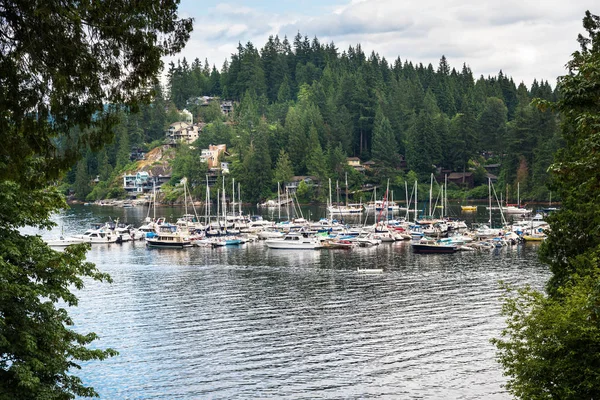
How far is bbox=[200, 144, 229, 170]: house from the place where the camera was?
156 metres

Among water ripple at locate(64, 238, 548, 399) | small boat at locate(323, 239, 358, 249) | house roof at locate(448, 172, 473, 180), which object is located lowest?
water ripple at locate(64, 238, 548, 399)

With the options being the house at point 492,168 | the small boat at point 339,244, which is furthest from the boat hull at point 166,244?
the house at point 492,168

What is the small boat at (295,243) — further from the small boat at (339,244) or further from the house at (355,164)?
the house at (355,164)

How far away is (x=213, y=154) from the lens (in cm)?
15850

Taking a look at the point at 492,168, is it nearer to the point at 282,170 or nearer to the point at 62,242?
the point at 282,170

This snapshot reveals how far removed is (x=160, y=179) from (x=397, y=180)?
51107 millimetres

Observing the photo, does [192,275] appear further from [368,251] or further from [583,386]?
[583,386]

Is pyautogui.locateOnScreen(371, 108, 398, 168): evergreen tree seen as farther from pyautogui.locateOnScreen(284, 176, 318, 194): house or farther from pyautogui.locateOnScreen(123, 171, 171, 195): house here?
pyautogui.locateOnScreen(123, 171, 171, 195): house

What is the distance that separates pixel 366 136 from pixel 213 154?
32.6m

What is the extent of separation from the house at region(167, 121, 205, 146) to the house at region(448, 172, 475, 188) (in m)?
63.0

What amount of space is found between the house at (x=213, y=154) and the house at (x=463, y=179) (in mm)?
48104

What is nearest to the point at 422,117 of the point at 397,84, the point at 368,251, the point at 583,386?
the point at 397,84

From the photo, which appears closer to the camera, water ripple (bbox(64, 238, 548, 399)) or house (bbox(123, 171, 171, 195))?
water ripple (bbox(64, 238, 548, 399))

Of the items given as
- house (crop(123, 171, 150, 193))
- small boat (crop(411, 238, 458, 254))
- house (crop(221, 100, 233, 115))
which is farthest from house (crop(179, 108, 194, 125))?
small boat (crop(411, 238, 458, 254))
